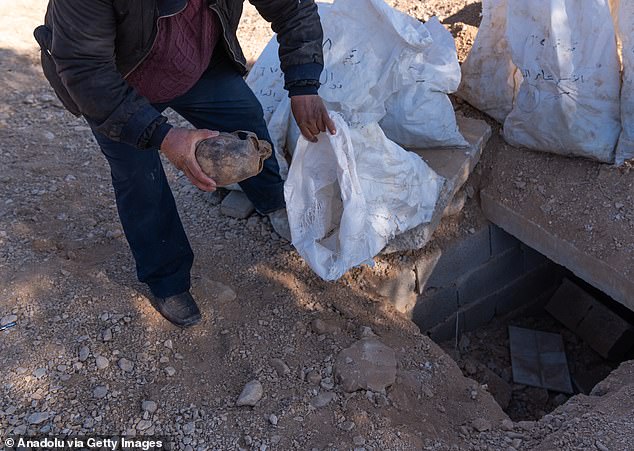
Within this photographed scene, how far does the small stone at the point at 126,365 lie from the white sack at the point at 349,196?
29.8 inches

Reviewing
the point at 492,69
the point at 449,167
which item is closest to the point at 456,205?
the point at 449,167

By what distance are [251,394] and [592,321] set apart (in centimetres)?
231

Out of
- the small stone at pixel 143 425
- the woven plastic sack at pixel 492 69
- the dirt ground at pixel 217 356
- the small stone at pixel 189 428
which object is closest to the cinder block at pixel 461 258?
the dirt ground at pixel 217 356

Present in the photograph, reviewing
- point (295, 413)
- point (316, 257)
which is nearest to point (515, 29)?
point (316, 257)

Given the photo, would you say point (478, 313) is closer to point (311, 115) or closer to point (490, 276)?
point (490, 276)

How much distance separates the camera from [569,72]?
9.47 feet

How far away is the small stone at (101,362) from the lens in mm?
2355

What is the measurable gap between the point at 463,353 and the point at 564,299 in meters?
0.78

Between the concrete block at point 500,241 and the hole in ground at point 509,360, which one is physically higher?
the concrete block at point 500,241

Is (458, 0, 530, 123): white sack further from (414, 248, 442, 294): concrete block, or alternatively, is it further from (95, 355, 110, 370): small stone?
(95, 355, 110, 370): small stone

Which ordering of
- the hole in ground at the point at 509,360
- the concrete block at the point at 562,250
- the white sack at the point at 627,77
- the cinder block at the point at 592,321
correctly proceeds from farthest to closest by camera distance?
the cinder block at the point at 592,321
the hole in ground at the point at 509,360
the concrete block at the point at 562,250
the white sack at the point at 627,77

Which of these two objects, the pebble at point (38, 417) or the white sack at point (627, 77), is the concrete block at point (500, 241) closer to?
the white sack at point (627, 77)

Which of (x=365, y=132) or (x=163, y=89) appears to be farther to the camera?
(x=365, y=132)

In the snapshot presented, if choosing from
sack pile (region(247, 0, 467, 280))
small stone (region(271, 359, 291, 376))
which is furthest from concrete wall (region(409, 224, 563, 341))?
small stone (region(271, 359, 291, 376))
